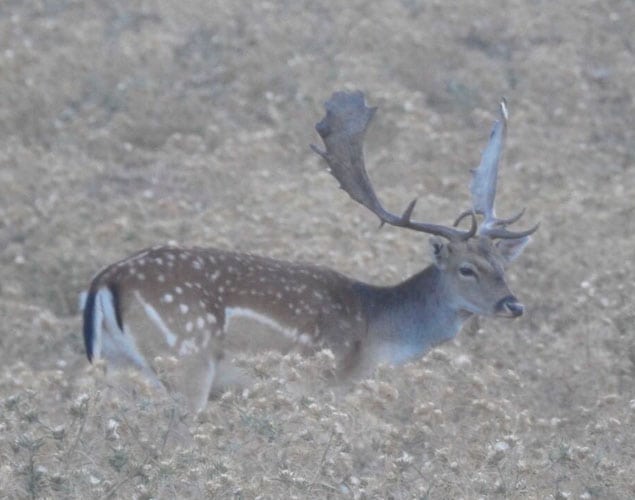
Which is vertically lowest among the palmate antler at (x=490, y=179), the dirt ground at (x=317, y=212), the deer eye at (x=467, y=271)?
the dirt ground at (x=317, y=212)

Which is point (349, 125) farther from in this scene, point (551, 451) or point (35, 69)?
point (35, 69)

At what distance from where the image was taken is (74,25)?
49.0 ft

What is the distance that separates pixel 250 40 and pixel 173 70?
94 centimetres

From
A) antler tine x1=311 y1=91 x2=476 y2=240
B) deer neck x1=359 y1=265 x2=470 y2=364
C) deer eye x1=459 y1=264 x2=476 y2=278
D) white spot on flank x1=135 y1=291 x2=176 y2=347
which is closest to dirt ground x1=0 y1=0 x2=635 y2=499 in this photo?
deer neck x1=359 y1=265 x2=470 y2=364

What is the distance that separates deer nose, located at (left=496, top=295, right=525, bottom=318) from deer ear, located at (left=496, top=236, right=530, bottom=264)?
49cm

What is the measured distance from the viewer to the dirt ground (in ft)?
21.4

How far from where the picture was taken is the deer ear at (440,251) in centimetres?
862

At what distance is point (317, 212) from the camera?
11.3 m

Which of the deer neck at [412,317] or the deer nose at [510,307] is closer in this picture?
the deer nose at [510,307]

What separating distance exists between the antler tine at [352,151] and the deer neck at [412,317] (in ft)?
1.37

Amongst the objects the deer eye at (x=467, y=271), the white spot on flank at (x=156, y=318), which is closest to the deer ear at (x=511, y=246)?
the deer eye at (x=467, y=271)

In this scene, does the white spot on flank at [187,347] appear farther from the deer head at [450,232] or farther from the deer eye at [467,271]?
the deer eye at [467,271]

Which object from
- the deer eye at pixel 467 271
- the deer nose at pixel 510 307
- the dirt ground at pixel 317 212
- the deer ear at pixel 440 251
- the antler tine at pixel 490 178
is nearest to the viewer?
the dirt ground at pixel 317 212

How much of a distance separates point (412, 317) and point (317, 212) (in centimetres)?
266
